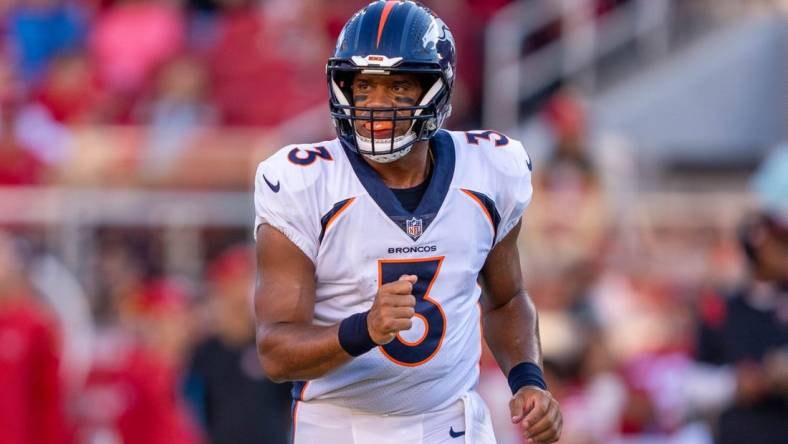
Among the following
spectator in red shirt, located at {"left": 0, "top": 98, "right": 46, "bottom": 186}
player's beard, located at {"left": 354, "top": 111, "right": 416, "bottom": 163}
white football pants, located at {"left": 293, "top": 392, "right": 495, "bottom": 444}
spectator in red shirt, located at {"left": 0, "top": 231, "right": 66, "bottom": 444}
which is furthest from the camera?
spectator in red shirt, located at {"left": 0, "top": 98, "right": 46, "bottom": 186}

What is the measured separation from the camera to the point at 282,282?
4.48 metres

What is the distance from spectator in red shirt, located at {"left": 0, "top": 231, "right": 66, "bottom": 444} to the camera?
29.5 ft

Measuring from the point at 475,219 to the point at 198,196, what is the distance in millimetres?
5567

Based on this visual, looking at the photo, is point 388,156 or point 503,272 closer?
point 388,156

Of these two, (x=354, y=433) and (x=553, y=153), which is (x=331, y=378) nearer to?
(x=354, y=433)

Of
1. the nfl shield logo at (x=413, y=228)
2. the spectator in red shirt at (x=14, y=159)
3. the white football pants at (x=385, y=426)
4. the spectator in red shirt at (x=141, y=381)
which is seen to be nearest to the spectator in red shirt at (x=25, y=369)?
the spectator in red shirt at (x=141, y=381)

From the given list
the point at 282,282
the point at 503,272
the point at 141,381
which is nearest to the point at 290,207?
the point at 282,282

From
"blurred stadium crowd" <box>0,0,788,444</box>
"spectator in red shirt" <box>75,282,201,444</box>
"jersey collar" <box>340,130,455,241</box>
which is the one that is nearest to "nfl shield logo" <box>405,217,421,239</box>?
"jersey collar" <box>340,130,455,241</box>

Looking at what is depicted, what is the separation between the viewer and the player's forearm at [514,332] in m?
4.82

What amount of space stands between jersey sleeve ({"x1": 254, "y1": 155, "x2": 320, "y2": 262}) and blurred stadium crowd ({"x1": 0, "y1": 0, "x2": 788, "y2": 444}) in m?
2.86

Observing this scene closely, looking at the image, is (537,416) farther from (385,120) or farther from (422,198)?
(385,120)

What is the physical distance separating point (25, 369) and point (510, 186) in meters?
5.00

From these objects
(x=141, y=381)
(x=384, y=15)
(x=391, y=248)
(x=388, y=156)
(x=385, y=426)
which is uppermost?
(x=384, y=15)

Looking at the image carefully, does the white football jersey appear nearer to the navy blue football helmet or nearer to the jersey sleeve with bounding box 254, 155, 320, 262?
the jersey sleeve with bounding box 254, 155, 320, 262
